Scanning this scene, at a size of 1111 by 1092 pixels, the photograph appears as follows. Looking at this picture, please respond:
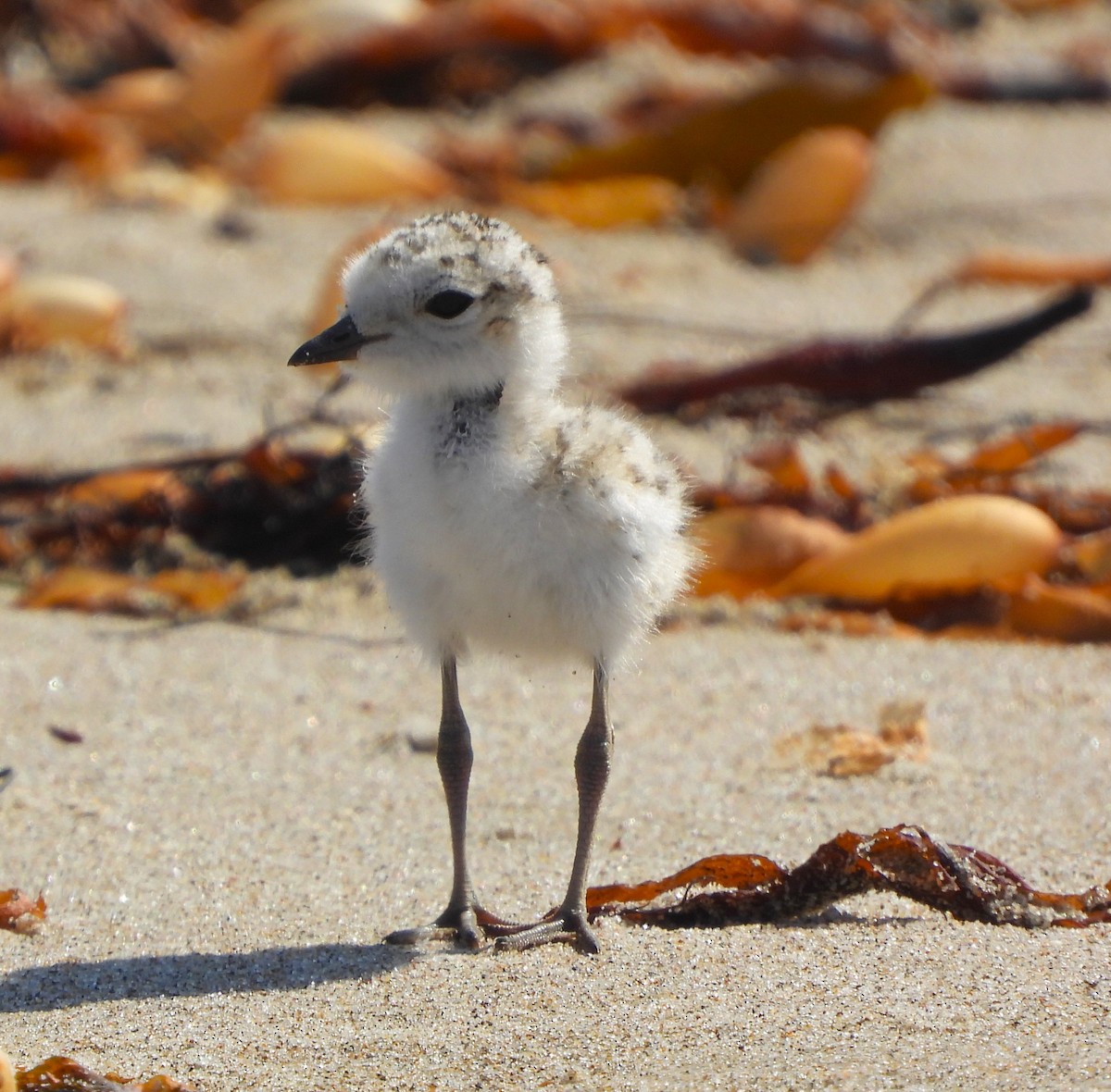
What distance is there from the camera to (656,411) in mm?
4520

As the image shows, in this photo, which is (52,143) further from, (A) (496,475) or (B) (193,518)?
(A) (496,475)

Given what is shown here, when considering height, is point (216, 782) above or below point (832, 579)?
below

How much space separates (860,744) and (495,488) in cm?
100

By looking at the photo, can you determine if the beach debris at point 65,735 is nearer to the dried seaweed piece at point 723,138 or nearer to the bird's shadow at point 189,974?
the bird's shadow at point 189,974

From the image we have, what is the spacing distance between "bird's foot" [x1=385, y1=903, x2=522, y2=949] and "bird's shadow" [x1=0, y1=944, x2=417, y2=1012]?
0.10ft

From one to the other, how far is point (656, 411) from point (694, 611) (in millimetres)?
876

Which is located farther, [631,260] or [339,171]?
[339,171]

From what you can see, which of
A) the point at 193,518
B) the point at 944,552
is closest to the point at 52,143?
the point at 193,518

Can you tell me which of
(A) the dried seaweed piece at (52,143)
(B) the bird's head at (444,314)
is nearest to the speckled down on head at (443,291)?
(B) the bird's head at (444,314)

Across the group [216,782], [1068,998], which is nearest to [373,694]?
[216,782]

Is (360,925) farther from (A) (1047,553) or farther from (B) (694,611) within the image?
(A) (1047,553)

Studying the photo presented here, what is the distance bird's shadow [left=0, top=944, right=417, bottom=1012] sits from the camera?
2338 mm

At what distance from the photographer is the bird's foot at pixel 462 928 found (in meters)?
2.53

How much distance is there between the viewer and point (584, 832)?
8.59ft
